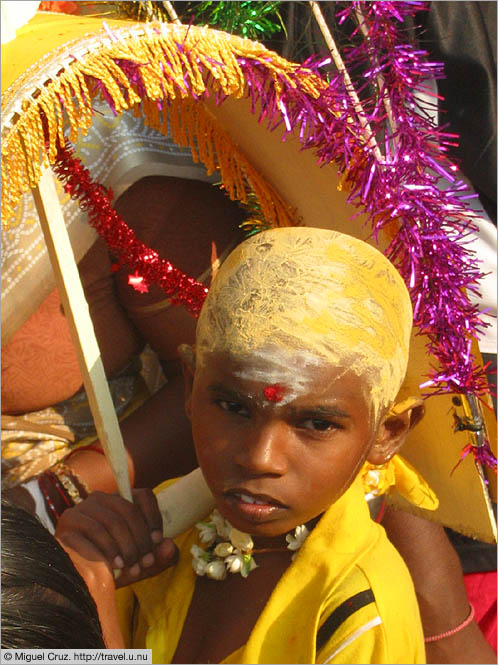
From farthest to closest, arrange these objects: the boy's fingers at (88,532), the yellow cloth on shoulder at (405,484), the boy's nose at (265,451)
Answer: the yellow cloth on shoulder at (405,484) → the boy's fingers at (88,532) → the boy's nose at (265,451)

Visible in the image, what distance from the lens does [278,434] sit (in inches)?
46.1

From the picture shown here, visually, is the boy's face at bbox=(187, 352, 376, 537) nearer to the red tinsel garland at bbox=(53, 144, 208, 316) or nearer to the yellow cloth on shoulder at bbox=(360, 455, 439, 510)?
the yellow cloth on shoulder at bbox=(360, 455, 439, 510)

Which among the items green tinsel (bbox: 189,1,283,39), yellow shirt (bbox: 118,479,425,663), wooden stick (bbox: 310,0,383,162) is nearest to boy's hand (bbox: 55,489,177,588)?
yellow shirt (bbox: 118,479,425,663)

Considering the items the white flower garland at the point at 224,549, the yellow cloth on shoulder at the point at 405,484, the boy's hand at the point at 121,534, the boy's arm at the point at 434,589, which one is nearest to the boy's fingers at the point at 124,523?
the boy's hand at the point at 121,534

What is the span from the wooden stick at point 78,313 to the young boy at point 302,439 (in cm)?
10

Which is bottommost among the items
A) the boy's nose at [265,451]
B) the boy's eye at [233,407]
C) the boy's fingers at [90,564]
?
the boy's fingers at [90,564]

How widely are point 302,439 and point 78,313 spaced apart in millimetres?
448

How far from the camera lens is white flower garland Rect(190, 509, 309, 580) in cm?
138

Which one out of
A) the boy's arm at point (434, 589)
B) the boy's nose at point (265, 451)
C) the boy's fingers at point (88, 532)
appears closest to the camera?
the boy's nose at point (265, 451)

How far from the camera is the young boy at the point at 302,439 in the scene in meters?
1.16

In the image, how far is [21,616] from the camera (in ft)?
2.85

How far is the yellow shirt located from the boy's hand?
0.54 ft

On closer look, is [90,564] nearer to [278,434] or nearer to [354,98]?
[278,434]

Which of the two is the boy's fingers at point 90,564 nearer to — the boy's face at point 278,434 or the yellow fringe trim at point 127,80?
the boy's face at point 278,434
